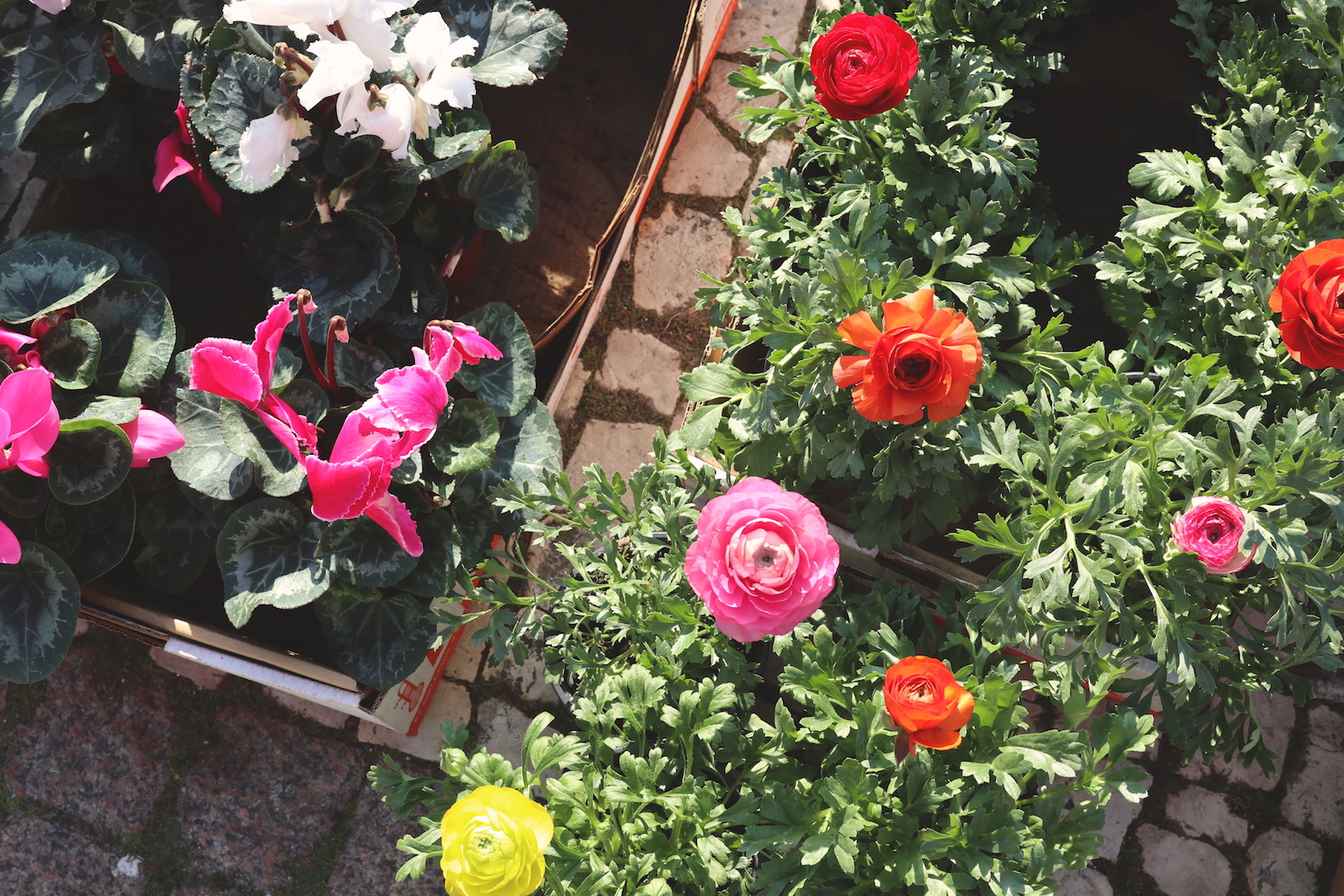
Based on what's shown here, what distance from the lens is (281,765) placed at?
2611 millimetres

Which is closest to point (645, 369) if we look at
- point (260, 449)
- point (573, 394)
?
point (573, 394)

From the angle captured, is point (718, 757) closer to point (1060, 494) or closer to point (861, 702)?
point (861, 702)

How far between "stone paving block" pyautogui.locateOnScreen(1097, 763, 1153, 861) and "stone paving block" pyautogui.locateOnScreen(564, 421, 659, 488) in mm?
1579

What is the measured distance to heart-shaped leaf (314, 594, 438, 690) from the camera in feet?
6.22

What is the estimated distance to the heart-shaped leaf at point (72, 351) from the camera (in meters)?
1.76

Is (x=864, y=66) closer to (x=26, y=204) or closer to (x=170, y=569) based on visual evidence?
(x=170, y=569)

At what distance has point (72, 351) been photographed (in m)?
1.78

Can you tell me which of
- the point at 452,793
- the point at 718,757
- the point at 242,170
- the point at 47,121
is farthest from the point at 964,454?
the point at 47,121

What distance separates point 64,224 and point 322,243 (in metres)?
0.66

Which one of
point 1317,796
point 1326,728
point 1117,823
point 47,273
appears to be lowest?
point 1117,823

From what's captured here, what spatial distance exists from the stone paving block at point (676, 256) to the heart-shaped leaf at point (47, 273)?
1438 mm

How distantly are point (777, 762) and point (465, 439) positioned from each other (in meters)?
0.81

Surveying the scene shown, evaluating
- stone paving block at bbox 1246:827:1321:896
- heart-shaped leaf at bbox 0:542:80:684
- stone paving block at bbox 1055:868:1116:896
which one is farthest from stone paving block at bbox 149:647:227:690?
stone paving block at bbox 1246:827:1321:896

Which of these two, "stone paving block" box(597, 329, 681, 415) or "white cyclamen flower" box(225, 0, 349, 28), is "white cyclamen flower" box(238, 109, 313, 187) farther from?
"stone paving block" box(597, 329, 681, 415)
